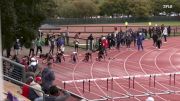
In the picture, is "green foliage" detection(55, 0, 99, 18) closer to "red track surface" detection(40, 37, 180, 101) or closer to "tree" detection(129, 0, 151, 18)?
"tree" detection(129, 0, 151, 18)

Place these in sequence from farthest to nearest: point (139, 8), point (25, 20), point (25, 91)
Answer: point (139, 8) → point (25, 20) → point (25, 91)

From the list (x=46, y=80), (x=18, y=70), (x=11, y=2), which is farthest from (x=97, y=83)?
(x=46, y=80)

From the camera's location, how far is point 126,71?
2594 cm

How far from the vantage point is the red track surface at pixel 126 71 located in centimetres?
1948

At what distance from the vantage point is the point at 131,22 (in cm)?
8888

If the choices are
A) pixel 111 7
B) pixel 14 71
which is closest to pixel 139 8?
pixel 111 7

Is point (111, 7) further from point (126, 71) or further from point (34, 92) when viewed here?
point (34, 92)

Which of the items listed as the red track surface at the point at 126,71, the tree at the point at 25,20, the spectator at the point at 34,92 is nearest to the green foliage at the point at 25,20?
the tree at the point at 25,20

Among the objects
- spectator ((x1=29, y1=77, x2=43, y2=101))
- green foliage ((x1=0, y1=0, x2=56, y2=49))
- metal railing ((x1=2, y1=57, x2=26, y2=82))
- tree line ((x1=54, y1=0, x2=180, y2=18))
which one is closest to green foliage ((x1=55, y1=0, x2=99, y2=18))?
tree line ((x1=54, y1=0, x2=180, y2=18))

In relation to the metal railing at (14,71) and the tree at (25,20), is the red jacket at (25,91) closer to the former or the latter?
the metal railing at (14,71)

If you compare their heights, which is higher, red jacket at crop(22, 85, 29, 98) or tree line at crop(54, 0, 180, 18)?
red jacket at crop(22, 85, 29, 98)

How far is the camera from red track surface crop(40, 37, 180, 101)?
19.5 meters

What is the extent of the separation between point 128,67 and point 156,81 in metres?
5.27

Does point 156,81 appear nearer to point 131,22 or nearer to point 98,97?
point 98,97
